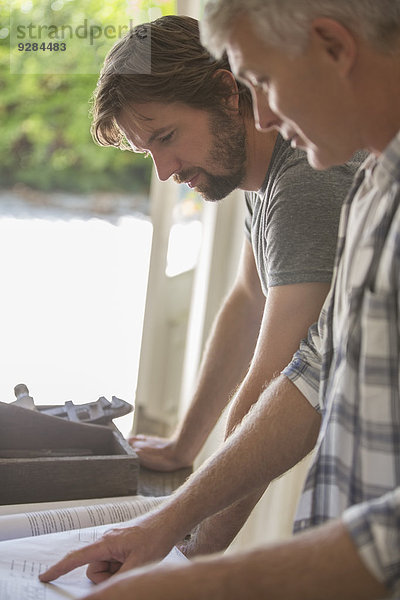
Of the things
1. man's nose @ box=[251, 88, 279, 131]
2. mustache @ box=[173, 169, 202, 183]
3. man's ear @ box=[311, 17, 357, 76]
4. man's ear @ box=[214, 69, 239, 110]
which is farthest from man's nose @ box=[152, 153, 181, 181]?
man's ear @ box=[311, 17, 357, 76]

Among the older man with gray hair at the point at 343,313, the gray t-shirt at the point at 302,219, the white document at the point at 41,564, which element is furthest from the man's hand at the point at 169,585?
the gray t-shirt at the point at 302,219

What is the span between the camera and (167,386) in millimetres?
2920

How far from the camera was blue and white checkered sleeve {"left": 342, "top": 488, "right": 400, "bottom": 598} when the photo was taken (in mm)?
681

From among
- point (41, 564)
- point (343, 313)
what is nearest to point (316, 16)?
point (343, 313)

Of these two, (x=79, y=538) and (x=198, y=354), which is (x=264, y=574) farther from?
(x=198, y=354)

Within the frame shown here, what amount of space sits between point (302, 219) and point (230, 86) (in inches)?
14.4

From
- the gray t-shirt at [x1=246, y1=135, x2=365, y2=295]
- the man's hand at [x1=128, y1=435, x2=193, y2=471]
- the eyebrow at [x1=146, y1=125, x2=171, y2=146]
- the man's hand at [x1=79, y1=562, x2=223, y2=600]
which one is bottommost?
the man's hand at [x1=128, y1=435, x2=193, y2=471]

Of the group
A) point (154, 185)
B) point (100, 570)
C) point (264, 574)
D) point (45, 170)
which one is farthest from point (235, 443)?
point (45, 170)

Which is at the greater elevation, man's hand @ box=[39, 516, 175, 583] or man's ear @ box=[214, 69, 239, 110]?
man's ear @ box=[214, 69, 239, 110]

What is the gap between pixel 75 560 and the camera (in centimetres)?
102

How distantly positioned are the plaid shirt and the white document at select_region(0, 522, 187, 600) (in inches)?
13.1

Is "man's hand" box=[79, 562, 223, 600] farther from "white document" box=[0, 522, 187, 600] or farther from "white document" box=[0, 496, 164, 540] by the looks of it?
"white document" box=[0, 496, 164, 540]

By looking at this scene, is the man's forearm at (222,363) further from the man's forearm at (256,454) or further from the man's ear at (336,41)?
the man's ear at (336,41)

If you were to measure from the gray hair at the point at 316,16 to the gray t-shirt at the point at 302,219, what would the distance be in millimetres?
472
